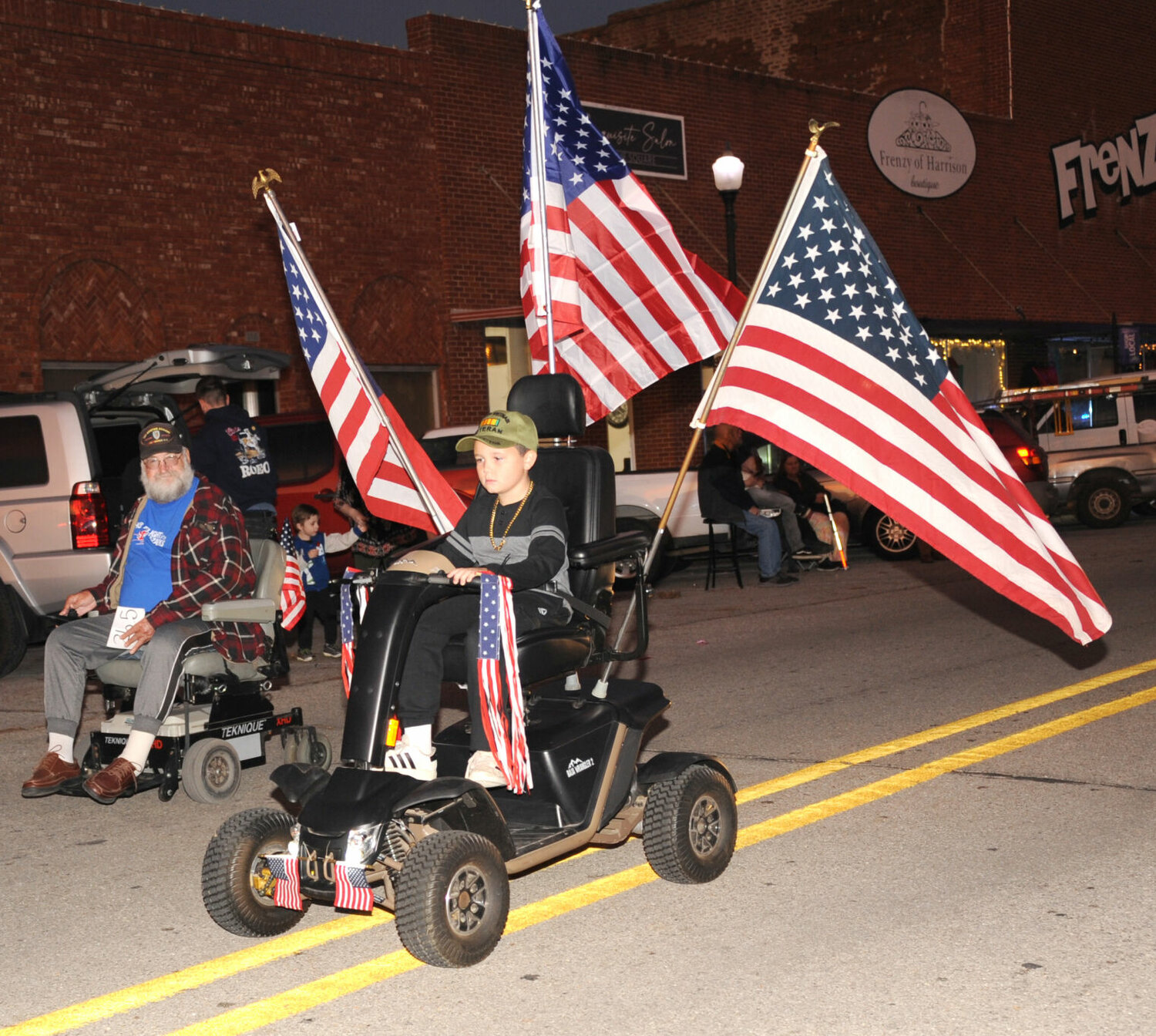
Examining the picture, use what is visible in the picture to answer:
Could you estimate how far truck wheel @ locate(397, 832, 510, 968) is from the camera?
4375mm

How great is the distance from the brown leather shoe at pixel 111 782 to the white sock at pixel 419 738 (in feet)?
6.85

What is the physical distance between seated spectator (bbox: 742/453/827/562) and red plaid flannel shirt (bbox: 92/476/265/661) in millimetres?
9710

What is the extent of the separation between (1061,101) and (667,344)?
27696mm

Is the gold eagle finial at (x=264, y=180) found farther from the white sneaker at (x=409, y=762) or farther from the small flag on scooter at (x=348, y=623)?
the white sneaker at (x=409, y=762)

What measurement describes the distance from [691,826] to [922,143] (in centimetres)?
2643

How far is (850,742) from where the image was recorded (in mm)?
7633

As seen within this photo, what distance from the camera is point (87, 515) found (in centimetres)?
1077

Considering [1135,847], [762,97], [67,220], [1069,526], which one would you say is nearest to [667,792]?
[1135,847]

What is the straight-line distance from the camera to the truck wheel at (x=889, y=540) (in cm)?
1755

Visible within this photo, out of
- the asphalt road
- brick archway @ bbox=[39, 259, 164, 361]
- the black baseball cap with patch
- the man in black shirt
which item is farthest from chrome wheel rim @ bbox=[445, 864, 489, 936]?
brick archway @ bbox=[39, 259, 164, 361]

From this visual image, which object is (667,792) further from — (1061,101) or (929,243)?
(1061,101)

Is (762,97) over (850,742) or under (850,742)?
over

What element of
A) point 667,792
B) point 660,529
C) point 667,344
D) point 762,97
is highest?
point 762,97

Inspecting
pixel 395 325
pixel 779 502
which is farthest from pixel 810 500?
pixel 395 325
